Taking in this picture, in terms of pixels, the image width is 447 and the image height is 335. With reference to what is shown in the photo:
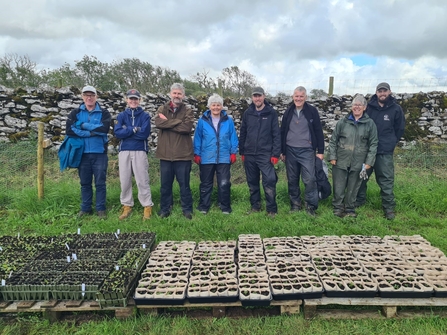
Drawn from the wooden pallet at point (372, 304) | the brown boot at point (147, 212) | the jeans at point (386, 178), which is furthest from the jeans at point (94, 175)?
the jeans at point (386, 178)

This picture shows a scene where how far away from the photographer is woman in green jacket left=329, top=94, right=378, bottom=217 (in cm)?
493

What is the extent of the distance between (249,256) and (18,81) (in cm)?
1440

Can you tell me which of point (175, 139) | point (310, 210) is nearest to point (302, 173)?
point (310, 210)

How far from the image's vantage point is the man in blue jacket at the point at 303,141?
522cm

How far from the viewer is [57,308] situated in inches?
118

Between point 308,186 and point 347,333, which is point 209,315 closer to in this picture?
point 347,333

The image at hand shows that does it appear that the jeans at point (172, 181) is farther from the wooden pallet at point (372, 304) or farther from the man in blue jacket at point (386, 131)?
the man in blue jacket at point (386, 131)

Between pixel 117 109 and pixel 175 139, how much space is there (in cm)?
483

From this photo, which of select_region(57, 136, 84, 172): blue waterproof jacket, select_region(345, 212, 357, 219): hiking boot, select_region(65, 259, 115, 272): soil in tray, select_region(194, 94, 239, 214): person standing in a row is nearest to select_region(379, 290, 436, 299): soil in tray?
select_region(345, 212, 357, 219): hiking boot

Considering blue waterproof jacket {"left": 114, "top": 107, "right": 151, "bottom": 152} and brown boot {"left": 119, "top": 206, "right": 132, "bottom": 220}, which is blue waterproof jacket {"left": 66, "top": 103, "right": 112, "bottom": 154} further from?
brown boot {"left": 119, "top": 206, "right": 132, "bottom": 220}

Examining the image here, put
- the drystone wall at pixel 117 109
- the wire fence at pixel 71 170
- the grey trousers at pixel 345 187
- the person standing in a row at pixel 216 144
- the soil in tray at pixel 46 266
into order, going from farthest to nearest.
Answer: the drystone wall at pixel 117 109, the wire fence at pixel 71 170, the person standing in a row at pixel 216 144, the grey trousers at pixel 345 187, the soil in tray at pixel 46 266

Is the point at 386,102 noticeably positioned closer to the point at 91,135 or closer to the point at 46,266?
the point at 91,135

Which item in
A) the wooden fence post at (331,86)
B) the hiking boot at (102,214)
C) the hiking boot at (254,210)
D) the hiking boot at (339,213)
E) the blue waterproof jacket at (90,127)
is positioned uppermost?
the wooden fence post at (331,86)

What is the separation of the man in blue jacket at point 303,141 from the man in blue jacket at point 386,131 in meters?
0.93
